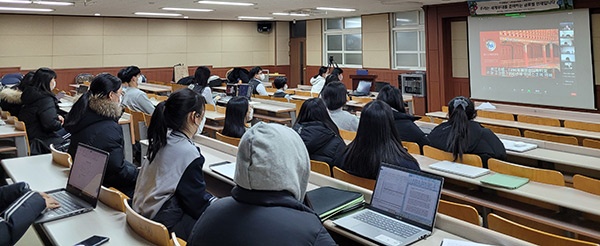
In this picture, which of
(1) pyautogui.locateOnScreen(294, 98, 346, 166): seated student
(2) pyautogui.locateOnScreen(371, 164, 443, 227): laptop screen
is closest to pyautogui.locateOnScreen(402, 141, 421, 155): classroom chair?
(1) pyautogui.locateOnScreen(294, 98, 346, 166): seated student

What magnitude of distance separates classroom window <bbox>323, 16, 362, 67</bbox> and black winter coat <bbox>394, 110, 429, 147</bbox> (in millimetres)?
9438

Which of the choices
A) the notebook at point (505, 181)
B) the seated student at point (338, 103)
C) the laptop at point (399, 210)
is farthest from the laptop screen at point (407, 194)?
the seated student at point (338, 103)

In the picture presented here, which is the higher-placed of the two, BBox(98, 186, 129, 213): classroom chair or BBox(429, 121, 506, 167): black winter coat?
BBox(429, 121, 506, 167): black winter coat

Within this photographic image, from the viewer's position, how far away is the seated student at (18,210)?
1851 mm

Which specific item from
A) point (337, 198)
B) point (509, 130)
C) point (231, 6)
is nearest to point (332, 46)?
point (231, 6)

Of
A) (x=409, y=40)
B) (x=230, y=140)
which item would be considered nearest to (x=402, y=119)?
(x=230, y=140)

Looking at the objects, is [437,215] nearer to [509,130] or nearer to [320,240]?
[320,240]

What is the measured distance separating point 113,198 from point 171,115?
0.54 meters

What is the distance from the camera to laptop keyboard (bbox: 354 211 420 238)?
1857 mm

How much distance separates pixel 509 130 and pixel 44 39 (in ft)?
38.6

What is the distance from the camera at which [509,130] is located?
16.3 ft

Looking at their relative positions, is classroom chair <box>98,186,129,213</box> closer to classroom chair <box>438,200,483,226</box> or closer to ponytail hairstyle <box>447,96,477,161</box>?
classroom chair <box>438,200,483,226</box>

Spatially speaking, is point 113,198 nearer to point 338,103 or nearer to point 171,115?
point 171,115

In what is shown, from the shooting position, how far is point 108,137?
2.99m
